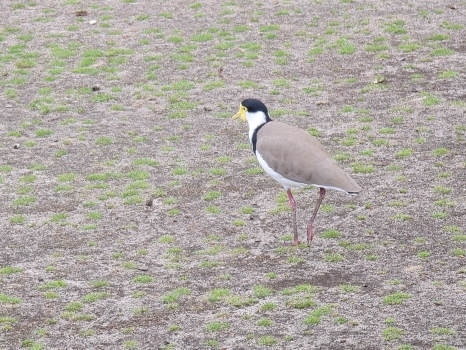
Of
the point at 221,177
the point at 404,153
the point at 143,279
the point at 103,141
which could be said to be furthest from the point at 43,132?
A: the point at 404,153

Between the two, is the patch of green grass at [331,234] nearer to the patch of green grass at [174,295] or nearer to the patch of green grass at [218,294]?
the patch of green grass at [218,294]

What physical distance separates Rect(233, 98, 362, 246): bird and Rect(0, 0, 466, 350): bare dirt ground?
95 cm

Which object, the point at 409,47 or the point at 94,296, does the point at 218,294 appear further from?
the point at 409,47

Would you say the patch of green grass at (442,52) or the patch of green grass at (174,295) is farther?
the patch of green grass at (442,52)

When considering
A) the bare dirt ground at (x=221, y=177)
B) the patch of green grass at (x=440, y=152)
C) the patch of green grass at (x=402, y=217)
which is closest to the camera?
the bare dirt ground at (x=221, y=177)

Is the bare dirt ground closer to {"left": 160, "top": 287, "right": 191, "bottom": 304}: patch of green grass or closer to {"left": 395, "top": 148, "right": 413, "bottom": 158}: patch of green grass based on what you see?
{"left": 160, "top": 287, "right": 191, "bottom": 304}: patch of green grass

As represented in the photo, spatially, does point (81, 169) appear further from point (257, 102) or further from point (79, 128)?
point (257, 102)

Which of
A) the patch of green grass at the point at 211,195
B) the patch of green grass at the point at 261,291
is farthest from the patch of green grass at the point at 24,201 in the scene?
the patch of green grass at the point at 261,291

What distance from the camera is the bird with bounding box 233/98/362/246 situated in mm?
12117

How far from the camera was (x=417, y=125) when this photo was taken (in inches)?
655

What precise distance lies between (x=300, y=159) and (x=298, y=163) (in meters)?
0.07

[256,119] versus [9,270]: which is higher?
[256,119]

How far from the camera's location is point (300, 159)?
40.5 ft

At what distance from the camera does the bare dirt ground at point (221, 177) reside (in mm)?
10766
